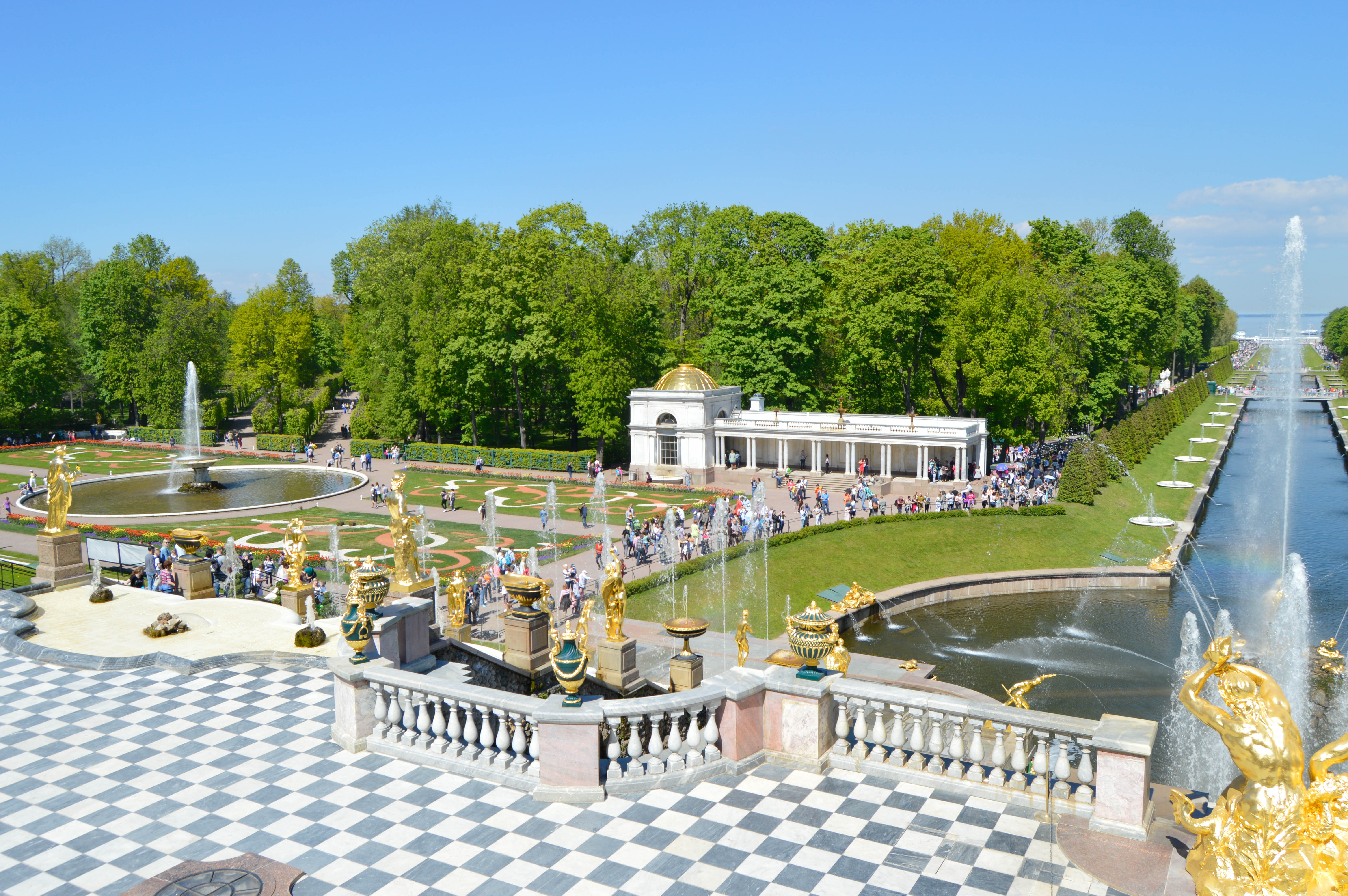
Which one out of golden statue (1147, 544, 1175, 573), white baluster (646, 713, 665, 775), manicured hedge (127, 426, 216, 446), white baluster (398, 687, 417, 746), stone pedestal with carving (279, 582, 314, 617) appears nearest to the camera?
white baluster (646, 713, 665, 775)

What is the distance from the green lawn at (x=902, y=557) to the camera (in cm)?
3112

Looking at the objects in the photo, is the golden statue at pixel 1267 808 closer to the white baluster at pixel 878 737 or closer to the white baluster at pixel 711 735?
the white baluster at pixel 878 737

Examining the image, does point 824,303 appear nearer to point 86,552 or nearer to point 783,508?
point 783,508

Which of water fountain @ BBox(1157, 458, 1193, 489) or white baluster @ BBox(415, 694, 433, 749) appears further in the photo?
water fountain @ BBox(1157, 458, 1193, 489)

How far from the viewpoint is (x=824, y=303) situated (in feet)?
207

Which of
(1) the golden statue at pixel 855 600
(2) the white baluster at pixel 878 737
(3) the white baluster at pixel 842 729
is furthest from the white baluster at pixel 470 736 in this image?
(1) the golden statue at pixel 855 600

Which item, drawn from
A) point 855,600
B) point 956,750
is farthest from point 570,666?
point 855,600

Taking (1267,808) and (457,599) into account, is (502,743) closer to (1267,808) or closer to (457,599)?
(1267,808)

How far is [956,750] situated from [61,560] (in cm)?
2224

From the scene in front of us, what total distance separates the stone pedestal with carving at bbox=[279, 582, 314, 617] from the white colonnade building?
3476 centimetres

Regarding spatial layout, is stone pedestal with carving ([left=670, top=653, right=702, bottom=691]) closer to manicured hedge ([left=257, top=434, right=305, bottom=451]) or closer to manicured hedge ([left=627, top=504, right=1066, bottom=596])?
manicured hedge ([left=627, top=504, right=1066, bottom=596])

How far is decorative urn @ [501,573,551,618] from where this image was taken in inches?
616

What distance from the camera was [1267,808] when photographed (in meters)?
7.15

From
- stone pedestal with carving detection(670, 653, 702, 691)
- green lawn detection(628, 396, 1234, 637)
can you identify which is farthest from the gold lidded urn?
green lawn detection(628, 396, 1234, 637)
